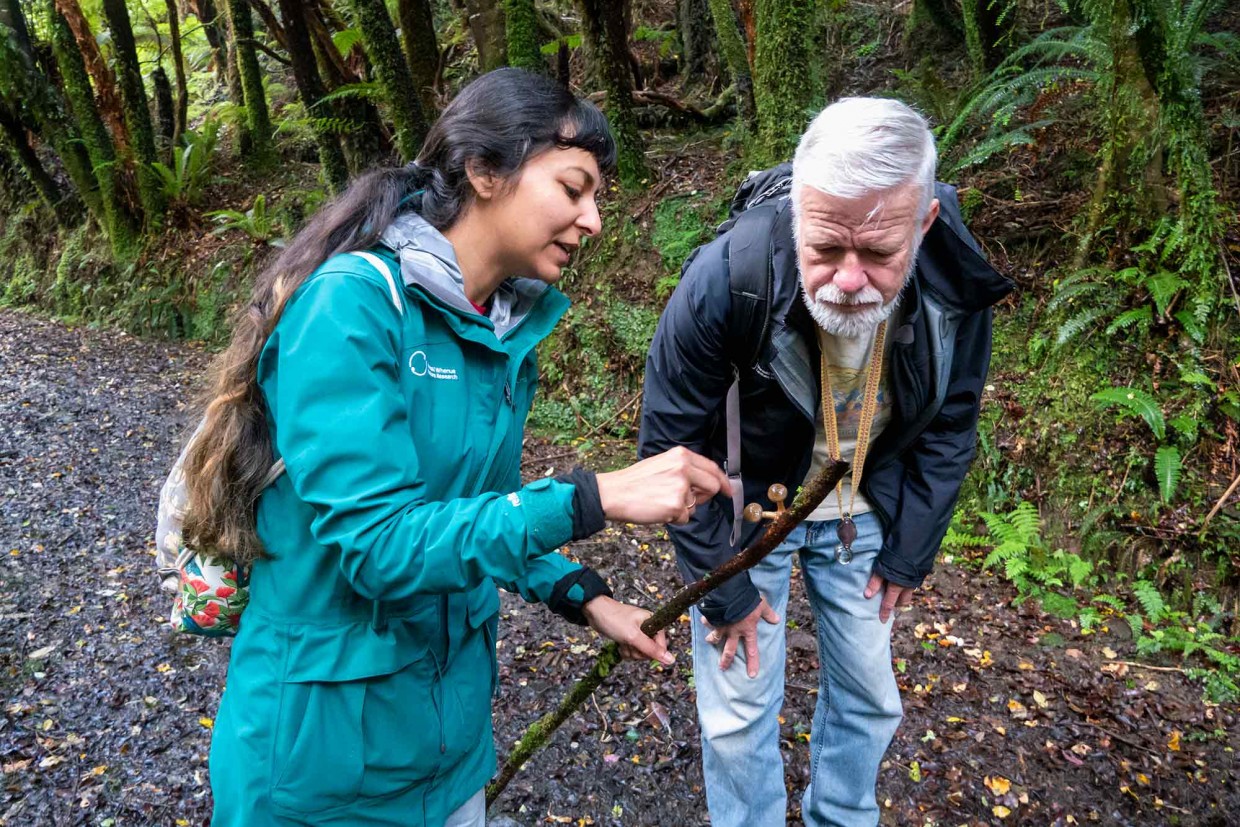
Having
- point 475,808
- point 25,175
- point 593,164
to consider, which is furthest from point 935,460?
point 25,175

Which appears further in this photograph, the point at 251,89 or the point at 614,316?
the point at 251,89

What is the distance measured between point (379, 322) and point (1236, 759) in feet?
13.7

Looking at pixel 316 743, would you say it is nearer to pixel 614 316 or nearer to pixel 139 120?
pixel 614 316

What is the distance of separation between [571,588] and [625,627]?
17cm

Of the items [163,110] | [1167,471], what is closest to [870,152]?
[1167,471]

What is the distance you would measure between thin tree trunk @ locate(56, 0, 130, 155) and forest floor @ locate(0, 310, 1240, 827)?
8.25m

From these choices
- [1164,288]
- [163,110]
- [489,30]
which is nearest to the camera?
[1164,288]

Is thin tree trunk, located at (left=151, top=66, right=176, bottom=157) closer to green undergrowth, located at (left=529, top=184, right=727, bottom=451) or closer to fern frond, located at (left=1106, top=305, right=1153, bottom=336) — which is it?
green undergrowth, located at (left=529, top=184, right=727, bottom=451)

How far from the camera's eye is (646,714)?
4.06 m

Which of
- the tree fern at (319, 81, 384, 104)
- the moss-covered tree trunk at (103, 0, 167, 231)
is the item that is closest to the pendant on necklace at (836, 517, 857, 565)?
the tree fern at (319, 81, 384, 104)

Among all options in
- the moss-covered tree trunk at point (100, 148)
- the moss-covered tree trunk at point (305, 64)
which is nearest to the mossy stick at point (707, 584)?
the moss-covered tree trunk at point (305, 64)

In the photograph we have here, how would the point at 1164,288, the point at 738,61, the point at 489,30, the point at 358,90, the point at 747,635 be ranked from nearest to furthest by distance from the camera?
the point at 747,635 → the point at 1164,288 → the point at 738,61 → the point at 489,30 → the point at 358,90

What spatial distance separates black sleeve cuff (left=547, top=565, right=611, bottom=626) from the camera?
2.12 metres

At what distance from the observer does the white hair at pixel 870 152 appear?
2.12m
